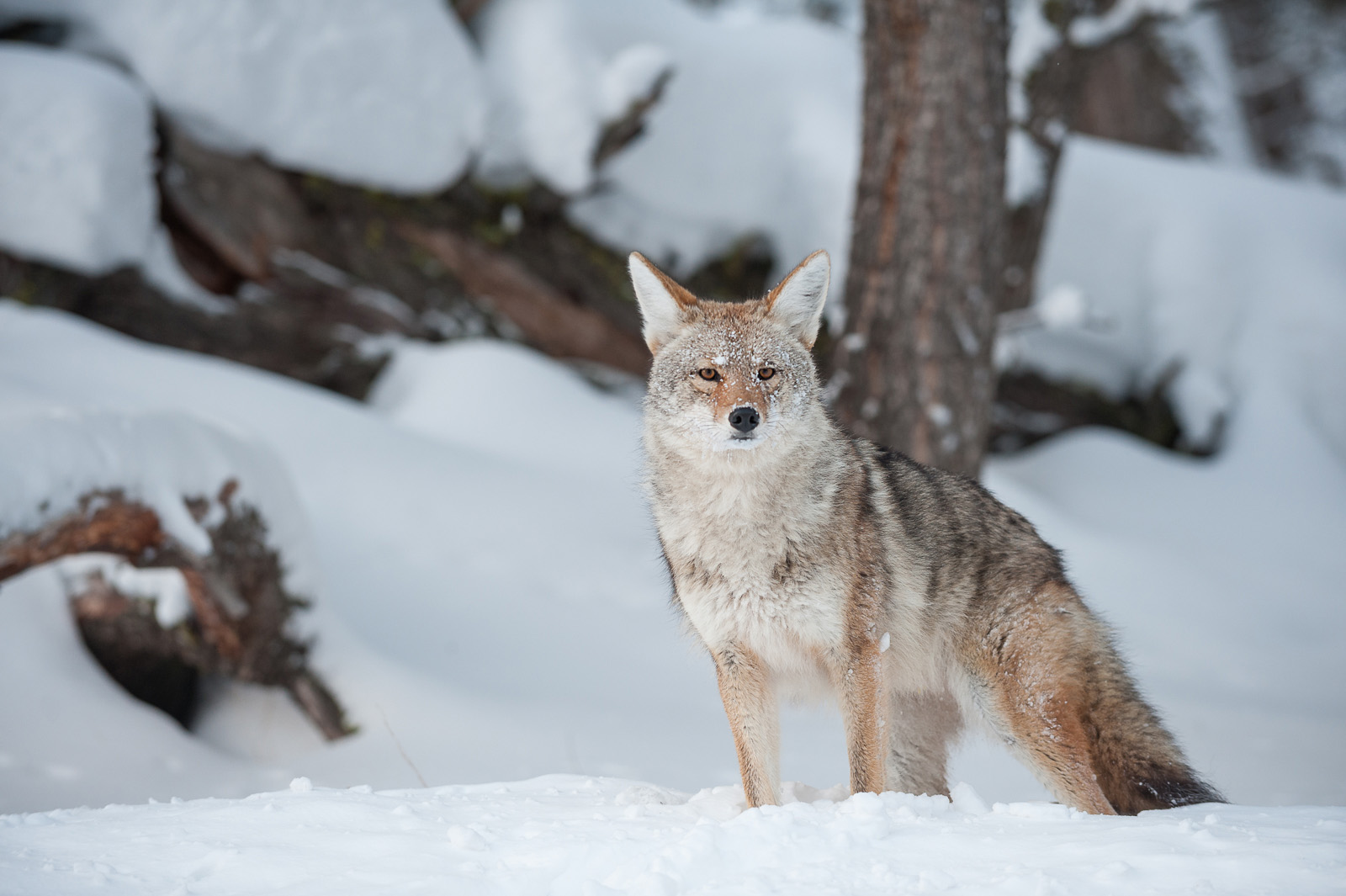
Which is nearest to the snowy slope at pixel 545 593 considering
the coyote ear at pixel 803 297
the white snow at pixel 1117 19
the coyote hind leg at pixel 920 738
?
the coyote hind leg at pixel 920 738

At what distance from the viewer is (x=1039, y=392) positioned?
31.2 ft

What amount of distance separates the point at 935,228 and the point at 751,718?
3.80 metres

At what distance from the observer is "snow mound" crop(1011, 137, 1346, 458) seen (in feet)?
31.1

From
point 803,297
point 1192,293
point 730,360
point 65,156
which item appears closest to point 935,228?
point 803,297

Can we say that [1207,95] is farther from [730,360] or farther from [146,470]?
[146,470]

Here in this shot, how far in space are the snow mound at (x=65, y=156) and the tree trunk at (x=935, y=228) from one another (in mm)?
6120

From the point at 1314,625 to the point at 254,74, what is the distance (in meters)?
9.93

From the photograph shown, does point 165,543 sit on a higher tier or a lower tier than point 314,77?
lower

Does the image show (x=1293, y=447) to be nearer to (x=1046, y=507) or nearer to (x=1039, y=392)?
(x=1039, y=392)

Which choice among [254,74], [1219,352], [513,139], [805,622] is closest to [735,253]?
[513,139]

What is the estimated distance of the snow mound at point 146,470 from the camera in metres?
4.22

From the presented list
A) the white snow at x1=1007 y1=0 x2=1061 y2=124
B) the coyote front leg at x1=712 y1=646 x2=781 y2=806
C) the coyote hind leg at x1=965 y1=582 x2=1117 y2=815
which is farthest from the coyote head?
the white snow at x1=1007 y1=0 x2=1061 y2=124

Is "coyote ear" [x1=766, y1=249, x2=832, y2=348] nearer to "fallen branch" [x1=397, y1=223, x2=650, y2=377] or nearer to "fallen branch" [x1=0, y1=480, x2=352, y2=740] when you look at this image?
"fallen branch" [x1=0, y1=480, x2=352, y2=740]

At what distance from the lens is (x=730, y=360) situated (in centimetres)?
329
